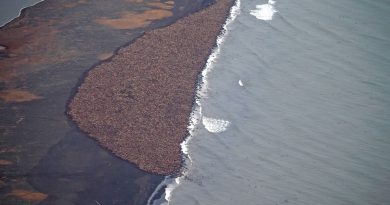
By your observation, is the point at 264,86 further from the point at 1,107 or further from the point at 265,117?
the point at 1,107

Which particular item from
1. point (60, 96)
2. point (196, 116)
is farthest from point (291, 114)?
point (60, 96)

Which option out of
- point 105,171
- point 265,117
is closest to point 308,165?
point 265,117

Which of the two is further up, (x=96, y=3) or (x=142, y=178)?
(x=96, y=3)

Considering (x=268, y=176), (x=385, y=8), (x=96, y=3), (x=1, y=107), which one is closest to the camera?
(x=268, y=176)

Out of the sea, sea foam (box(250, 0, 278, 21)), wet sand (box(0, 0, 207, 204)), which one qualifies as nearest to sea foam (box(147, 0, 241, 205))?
the sea

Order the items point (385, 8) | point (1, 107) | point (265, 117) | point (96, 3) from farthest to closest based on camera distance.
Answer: point (385, 8)
point (96, 3)
point (265, 117)
point (1, 107)

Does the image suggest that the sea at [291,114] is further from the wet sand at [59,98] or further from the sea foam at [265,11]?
the wet sand at [59,98]

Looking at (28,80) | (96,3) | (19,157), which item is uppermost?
(96,3)

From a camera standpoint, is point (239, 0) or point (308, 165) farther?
point (239, 0)
